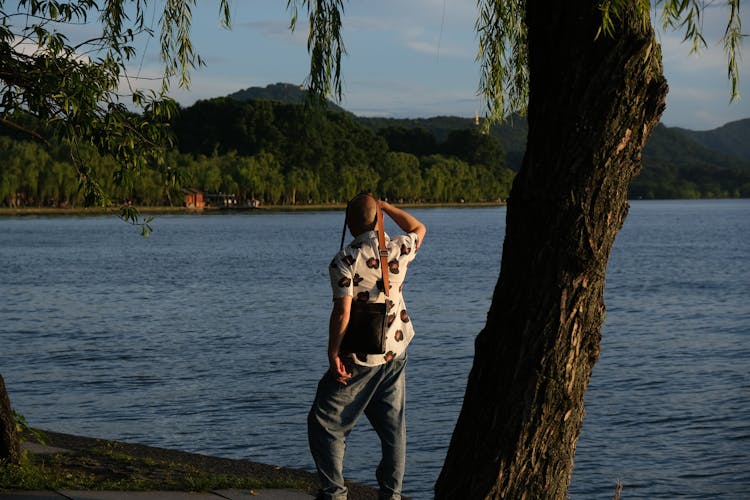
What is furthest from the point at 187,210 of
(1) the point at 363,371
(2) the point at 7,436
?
(1) the point at 363,371

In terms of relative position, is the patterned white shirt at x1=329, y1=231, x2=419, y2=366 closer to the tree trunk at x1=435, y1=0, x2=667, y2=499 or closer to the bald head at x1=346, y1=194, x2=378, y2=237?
the bald head at x1=346, y1=194, x2=378, y2=237

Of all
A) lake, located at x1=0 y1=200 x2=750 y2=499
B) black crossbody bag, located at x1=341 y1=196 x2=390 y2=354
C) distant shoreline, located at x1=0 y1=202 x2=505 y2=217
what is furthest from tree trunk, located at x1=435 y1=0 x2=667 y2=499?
distant shoreline, located at x1=0 y1=202 x2=505 y2=217

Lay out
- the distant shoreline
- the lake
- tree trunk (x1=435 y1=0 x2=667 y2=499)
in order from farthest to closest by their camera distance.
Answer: the distant shoreline, the lake, tree trunk (x1=435 y1=0 x2=667 y2=499)

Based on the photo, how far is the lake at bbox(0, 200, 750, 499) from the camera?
11398 millimetres

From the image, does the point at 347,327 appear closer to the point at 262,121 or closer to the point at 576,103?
the point at 576,103

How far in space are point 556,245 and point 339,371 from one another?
1422 mm

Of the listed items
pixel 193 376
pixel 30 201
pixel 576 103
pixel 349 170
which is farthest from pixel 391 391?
pixel 349 170

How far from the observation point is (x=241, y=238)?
84.5 metres

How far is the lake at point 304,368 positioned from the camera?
1140cm

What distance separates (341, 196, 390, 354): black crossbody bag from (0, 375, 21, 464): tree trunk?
297cm

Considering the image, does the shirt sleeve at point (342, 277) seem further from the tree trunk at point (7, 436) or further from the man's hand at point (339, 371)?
the tree trunk at point (7, 436)

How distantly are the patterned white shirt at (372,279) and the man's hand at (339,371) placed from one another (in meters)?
0.09

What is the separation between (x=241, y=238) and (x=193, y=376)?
6819 cm

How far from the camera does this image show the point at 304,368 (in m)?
17.7
